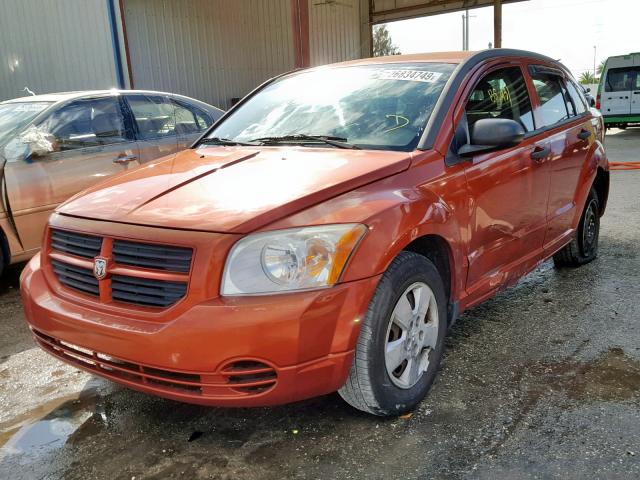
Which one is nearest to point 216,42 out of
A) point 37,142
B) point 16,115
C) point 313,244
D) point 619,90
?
point 16,115

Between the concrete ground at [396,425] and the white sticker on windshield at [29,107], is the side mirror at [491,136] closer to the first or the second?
the concrete ground at [396,425]

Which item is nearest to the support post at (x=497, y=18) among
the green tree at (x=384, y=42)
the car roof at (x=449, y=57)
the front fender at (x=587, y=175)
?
the front fender at (x=587, y=175)

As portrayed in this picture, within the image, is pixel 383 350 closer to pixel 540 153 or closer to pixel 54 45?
pixel 540 153

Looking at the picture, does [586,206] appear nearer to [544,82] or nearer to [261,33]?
[544,82]

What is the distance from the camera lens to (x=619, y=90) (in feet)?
56.6

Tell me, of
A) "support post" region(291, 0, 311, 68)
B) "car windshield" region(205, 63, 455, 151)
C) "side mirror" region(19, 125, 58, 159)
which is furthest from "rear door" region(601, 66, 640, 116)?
"side mirror" region(19, 125, 58, 159)

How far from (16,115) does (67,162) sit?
642mm

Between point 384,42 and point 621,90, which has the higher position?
point 384,42

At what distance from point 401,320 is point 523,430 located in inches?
27.1

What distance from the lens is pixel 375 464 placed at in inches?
90.0

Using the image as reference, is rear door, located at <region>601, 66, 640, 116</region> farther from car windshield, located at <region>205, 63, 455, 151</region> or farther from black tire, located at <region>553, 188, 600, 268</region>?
car windshield, located at <region>205, 63, 455, 151</region>

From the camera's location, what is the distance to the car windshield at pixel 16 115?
4.87 metres

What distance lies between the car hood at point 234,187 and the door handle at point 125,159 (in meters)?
2.47

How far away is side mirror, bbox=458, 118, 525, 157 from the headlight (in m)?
1.07
